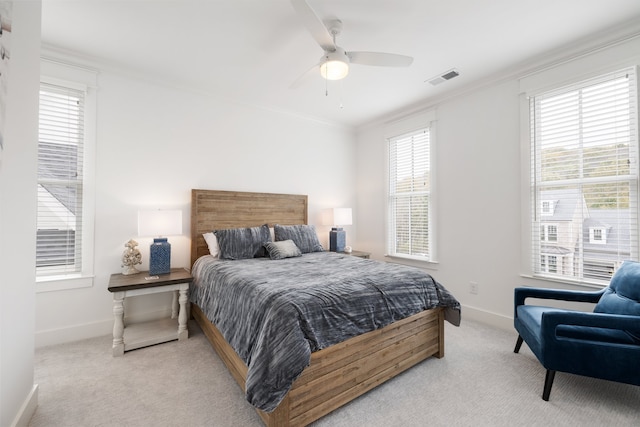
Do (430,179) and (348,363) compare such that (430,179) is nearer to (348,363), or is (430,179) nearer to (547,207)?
(547,207)

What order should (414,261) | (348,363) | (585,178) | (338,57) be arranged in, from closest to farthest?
(348,363), (338,57), (585,178), (414,261)

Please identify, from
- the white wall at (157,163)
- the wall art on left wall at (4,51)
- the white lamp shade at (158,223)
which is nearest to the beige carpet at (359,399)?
the white wall at (157,163)

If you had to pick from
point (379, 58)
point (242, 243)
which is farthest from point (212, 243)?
point (379, 58)

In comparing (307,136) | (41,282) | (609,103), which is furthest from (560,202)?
(41,282)

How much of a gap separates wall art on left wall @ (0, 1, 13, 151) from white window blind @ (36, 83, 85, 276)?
5.59ft

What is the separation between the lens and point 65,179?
2695 mm

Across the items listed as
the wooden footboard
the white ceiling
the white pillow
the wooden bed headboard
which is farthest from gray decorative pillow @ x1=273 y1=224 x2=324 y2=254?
the white ceiling

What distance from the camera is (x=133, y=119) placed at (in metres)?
3.00

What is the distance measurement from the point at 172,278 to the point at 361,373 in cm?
200

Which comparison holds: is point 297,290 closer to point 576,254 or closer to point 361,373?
point 361,373

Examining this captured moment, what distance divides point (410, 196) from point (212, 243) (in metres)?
2.87

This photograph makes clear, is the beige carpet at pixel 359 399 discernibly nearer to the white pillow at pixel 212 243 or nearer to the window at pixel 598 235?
the white pillow at pixel 212 243

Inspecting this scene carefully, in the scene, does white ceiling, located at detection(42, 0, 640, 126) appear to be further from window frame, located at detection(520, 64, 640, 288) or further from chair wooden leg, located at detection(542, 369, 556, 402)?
chair wooden leg, located at detection(542, 369, 556, 402)

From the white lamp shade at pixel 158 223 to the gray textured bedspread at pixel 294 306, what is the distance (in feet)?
1.96
